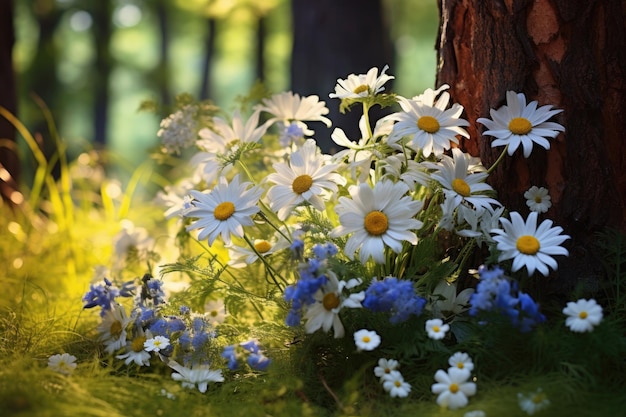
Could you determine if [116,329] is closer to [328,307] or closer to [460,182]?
[328,307]

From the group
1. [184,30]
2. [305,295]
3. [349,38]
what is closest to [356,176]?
[305,295]

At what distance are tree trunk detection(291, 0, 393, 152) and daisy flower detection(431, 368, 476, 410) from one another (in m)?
2.27

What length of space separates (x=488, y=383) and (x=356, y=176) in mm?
773

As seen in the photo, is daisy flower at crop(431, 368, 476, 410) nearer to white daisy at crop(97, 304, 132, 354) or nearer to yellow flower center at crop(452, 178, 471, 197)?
yellow flower center at crop(452, 178, 471, 197)

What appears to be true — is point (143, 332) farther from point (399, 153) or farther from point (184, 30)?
point (184, 30)

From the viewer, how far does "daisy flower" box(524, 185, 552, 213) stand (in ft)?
6.53

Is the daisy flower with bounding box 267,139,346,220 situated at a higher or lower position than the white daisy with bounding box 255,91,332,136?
lower

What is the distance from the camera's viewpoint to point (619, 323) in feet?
6.14

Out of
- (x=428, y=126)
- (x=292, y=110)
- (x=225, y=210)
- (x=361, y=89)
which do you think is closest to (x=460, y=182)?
(x=428, y=126)

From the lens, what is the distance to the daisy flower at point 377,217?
1.76 meters

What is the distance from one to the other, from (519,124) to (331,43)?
209 centimetres

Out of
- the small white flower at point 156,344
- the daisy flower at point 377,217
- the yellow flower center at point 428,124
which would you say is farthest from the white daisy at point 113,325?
the yellow flower center at point 428,124

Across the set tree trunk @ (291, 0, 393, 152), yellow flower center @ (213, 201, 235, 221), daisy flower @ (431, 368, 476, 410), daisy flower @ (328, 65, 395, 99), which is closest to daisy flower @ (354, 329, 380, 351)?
daisy flower @ (431, 368, 476, 410)

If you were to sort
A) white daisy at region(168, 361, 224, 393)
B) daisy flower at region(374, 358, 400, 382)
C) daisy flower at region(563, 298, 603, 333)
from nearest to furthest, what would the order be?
daisy flower at region(563, 298, 603, 333) < daisy flower at region(374, 358, 400, 382) < white daisy at region(168, 361, 224, 393)
